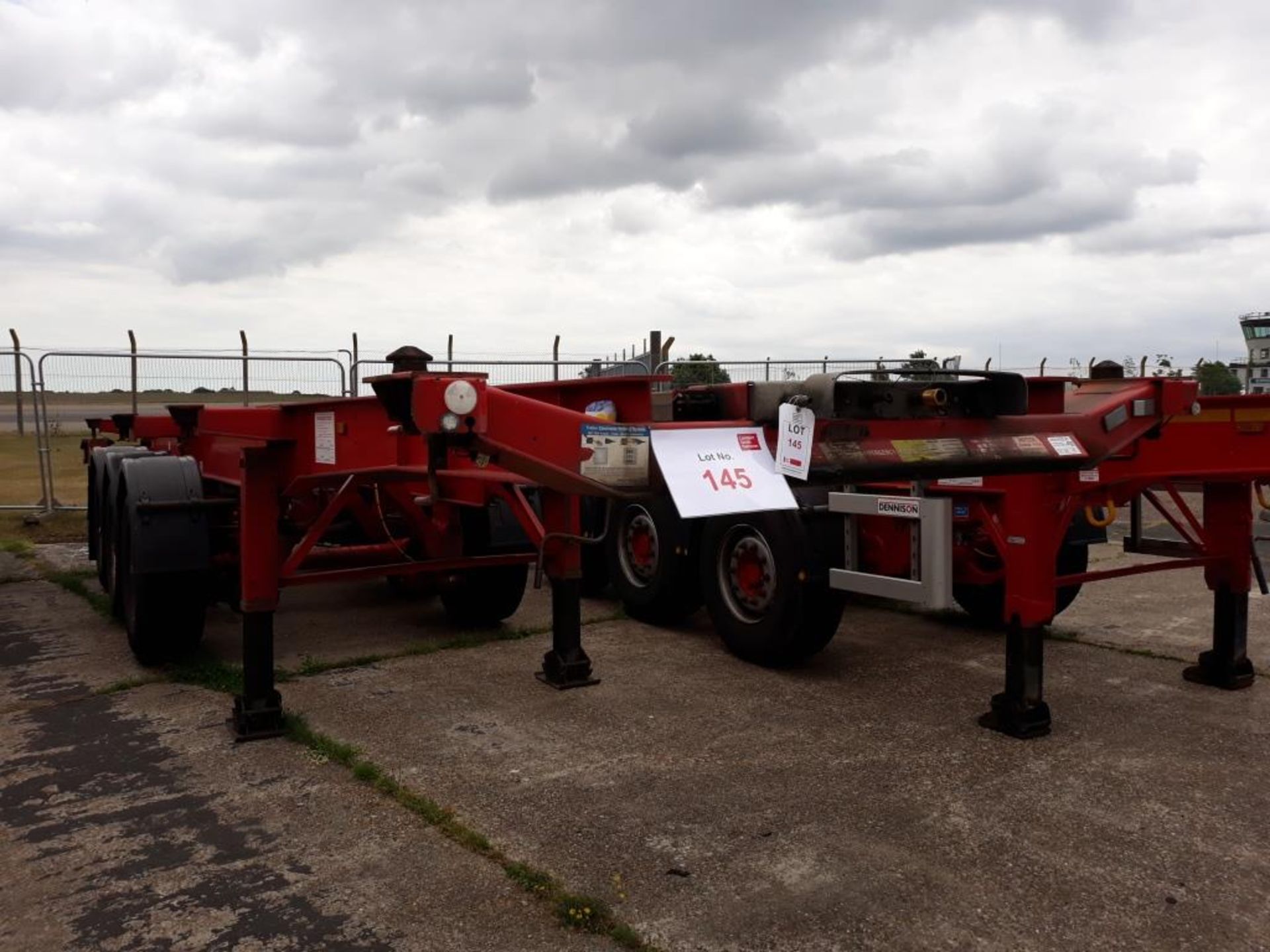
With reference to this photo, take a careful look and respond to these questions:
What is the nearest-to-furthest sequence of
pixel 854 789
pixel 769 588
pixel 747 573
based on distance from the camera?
1. pixel 854 789
2. pixel 769 588
3. pixel 747 573

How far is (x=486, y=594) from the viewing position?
6.63m

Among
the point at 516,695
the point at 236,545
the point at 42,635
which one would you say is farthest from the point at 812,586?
the point at 42,635

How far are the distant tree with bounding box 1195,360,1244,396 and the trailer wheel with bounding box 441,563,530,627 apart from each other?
11028 mm

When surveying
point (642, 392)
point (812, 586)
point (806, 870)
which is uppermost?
point (642, 392)

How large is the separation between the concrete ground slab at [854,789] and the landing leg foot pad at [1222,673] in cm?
10

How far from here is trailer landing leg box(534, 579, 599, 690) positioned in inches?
209

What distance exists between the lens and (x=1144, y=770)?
4.14 meters

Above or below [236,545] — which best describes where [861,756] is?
below

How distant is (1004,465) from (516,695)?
276 cm

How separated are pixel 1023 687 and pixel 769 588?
1507mm

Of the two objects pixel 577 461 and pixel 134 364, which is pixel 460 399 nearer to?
pixel 577 461

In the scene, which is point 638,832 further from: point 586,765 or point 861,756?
point 861,756

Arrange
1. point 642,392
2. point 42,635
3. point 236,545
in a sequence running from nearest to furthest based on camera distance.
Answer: point 642,392 < point 236,545 < point 42,635

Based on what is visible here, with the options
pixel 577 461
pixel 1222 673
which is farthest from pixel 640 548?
pixel 577 461
